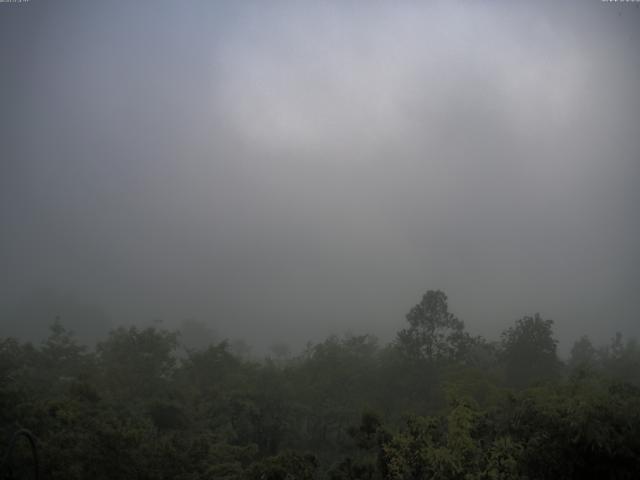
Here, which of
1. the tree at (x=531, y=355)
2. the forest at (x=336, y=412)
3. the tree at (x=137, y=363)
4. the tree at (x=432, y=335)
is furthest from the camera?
the tree at (x=432, y=335)

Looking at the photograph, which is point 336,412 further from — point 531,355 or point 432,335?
point 531,355

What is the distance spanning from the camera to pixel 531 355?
4028 cm

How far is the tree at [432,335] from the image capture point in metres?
40.1

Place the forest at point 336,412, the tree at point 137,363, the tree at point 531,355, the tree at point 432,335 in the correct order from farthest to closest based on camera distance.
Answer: the tree at point 432,335
the tree at point 531,355
the tree at point 137,363
the forest at point 336,412

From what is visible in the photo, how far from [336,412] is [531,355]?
69.1 ft

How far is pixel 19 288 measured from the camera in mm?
137625

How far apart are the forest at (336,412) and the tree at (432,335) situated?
5.2 inches

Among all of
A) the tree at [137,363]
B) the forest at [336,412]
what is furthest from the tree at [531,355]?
the tree at [137,363]

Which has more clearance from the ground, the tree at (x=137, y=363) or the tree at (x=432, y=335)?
the tree at (x=432, y=335)

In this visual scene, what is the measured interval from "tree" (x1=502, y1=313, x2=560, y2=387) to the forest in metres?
0.13

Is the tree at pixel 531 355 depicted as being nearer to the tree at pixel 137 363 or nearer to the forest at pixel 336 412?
the forest at pixel 336 412

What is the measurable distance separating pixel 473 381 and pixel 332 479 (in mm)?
17290

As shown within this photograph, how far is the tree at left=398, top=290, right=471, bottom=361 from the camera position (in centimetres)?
4006

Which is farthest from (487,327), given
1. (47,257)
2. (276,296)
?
(47,257)
